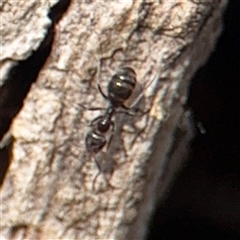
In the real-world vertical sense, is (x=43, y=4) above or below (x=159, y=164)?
above

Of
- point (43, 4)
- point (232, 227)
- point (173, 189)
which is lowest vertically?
point (232, 227)

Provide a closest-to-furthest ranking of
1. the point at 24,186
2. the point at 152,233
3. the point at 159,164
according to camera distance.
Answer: the point at 24,186 < the point at 159,164 < the point at 152,233

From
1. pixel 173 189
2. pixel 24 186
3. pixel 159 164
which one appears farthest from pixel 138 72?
pixel 173 189

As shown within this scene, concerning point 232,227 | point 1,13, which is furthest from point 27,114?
point 232,227

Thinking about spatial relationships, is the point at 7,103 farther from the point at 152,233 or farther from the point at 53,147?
the point at 152,233

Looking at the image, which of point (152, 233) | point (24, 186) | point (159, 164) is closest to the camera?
point (24, 186)

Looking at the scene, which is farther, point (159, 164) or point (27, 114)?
point (159, 164)
